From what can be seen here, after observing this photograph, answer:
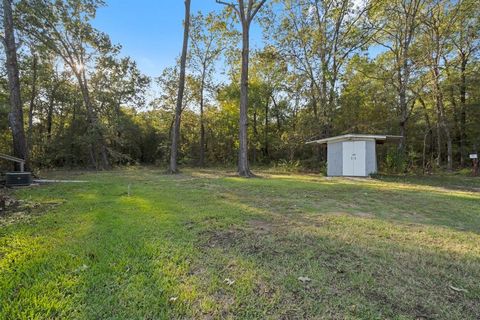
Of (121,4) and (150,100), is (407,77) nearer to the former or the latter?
(121,4)

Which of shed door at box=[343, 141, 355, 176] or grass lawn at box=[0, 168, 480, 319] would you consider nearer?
grass lawn at box=[0, 168, 480, 319]

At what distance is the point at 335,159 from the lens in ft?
45.6

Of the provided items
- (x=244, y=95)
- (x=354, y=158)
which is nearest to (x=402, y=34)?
(x=354, y=158)

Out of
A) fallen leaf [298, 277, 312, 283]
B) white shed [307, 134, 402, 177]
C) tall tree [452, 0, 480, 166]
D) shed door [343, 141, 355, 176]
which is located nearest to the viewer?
fallen leaf [298, 277, 312, 283]

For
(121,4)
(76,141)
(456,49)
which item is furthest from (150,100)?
(456,49)

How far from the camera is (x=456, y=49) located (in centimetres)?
1664

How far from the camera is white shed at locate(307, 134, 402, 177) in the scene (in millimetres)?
12859

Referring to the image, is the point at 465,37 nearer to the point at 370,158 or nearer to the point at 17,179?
the point at 370,158

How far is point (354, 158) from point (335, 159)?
41.5 inches

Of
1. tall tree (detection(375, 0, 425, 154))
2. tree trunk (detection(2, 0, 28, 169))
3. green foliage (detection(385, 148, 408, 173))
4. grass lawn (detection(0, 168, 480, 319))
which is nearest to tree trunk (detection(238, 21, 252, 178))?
grass lawn (detection(0, 168, 480, 319))

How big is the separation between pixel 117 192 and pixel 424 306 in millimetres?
6441

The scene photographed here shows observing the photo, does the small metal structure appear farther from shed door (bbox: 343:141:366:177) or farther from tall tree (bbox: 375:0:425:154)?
tall tree (bbox: 375:0:425:154)

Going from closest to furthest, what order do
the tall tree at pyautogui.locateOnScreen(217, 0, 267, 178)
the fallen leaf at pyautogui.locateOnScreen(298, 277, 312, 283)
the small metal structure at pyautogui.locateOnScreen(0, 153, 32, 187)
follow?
the fallen leaf at pyautogui.locateOnScreen(298, 277, 312, 283)
the small metal structure at pyautogui.locateOnScreen(0, 153, 32, 187)
the tall tree at pyautogui.locateOnScreen(217, 0, 267, 178)

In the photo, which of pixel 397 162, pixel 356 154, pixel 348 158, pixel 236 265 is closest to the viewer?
pixel 236 265
